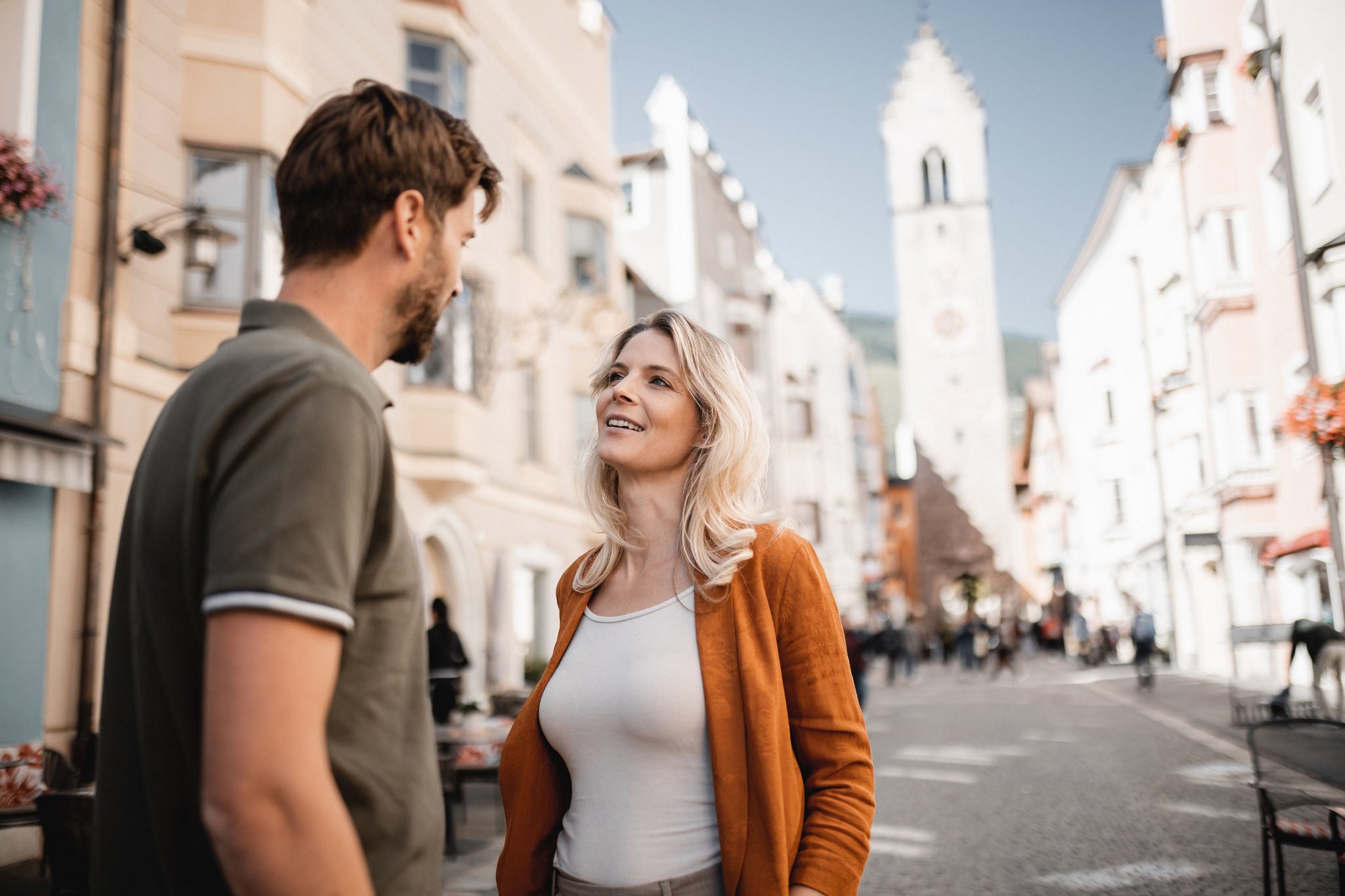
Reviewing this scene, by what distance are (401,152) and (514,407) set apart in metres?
18.2

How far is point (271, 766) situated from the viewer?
124 cm

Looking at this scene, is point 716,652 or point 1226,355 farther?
point 1226,355

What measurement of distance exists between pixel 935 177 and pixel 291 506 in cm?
7465

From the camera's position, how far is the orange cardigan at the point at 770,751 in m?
2.22

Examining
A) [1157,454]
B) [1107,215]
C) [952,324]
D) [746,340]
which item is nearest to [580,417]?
[1157,454]

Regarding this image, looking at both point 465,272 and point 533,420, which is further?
point 533,420

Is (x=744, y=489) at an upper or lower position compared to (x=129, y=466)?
lower

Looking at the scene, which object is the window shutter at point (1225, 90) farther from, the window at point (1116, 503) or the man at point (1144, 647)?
the window at point (1116, 503)

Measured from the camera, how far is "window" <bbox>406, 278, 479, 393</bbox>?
51.5 ft

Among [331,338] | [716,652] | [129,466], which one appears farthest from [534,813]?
[129,466]

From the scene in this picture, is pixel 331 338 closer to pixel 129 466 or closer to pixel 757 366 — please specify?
pixel 129 466

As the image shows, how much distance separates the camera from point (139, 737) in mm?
1406

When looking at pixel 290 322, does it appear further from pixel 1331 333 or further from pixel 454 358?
pixel 1331 333

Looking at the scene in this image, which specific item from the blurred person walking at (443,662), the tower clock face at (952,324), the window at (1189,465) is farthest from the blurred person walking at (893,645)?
the tower clock face at (952,324)
